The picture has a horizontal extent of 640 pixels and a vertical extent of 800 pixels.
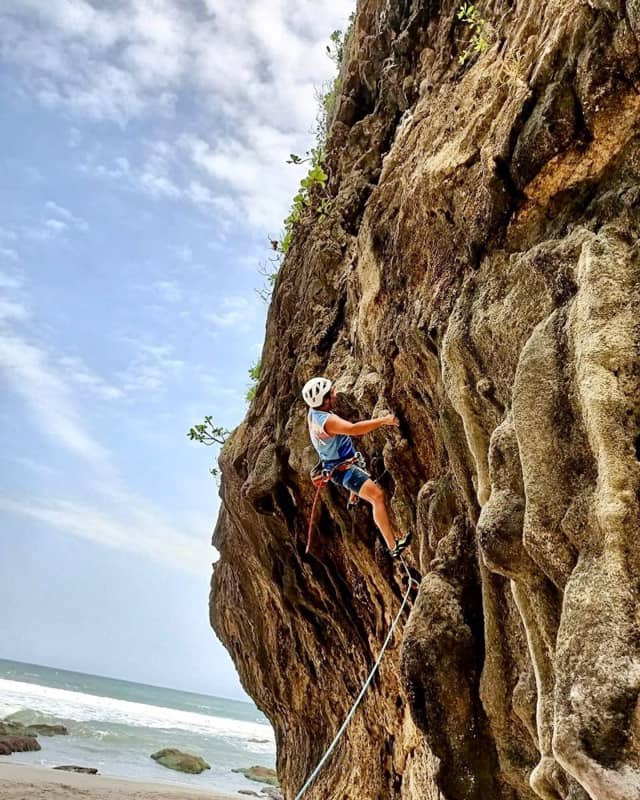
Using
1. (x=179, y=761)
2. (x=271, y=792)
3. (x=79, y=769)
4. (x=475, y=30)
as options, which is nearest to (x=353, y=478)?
(x=475, y=30)

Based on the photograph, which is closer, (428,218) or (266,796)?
(428,218)

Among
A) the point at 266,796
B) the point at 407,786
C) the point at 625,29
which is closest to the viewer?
the point at 625,29

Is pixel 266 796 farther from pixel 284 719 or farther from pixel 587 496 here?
pixel 587 496

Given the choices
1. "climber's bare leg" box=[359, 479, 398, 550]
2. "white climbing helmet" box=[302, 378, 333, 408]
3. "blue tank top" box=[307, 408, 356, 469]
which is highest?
"white climbing helmet" box=[302, 378, 333, 408]

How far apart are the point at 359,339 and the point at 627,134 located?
380 centimetres

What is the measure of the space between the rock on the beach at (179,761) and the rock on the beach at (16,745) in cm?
507

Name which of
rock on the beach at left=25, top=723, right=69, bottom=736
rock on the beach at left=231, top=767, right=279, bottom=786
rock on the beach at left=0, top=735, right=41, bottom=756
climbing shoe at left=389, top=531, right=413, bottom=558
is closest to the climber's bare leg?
climbing shoe at left=389, top=531, right=413, bottom=558

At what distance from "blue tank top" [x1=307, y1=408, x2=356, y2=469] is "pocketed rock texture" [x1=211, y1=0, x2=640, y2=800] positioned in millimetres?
486

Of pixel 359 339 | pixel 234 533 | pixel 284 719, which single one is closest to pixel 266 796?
pixel 284 719

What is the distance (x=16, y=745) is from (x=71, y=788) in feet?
27.4

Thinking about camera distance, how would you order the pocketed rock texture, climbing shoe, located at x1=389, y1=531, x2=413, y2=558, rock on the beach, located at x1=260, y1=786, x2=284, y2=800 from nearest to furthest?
the pocketed rock texture
climbing shoe, located at x1=389, y1=531, x2=413, y2=558
rock on the beach, located at x1=260, y1=786, x2=284, y2=800

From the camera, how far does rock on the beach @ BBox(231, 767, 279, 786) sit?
82.5ft

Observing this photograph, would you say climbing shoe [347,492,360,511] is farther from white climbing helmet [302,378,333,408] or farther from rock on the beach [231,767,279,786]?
rock on the beach [231,767,279,786]

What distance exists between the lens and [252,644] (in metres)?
10.7
